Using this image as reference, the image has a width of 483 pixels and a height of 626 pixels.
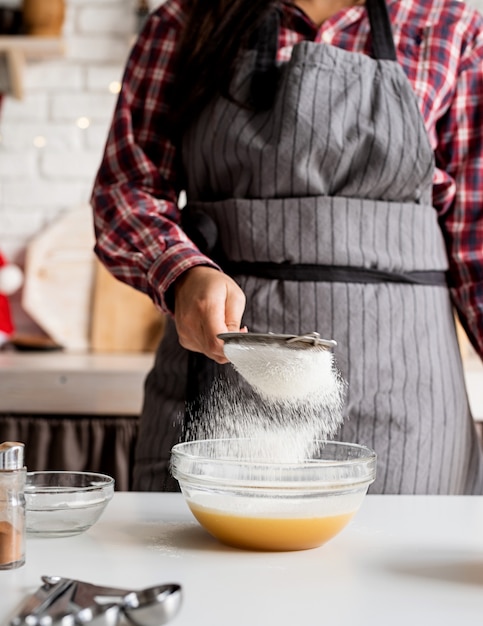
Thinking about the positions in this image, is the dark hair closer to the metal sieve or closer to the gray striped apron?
the gray striped apron

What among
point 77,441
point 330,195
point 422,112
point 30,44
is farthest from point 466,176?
point 30,44

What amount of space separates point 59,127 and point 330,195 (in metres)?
1.47

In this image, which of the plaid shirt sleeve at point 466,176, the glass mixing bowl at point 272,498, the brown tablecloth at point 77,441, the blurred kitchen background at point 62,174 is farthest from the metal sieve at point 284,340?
the blurred kitchen background at point 62,174

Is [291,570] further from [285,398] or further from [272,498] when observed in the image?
[285,398]

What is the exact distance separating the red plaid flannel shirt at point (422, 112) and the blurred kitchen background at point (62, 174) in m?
1.01

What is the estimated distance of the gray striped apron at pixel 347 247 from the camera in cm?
121

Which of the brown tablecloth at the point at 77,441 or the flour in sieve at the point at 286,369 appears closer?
the flour in sieve at the point at 286,369

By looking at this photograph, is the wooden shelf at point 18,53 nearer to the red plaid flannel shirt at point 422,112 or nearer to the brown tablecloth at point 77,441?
the brown tablecloth at point 77,441

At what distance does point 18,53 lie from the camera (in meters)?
2.41

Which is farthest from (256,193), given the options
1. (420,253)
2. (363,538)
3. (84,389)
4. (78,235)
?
(78,235)

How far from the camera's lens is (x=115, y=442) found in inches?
76.2

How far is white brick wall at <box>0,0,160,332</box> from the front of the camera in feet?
8.26

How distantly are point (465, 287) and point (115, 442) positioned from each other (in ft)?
2.99

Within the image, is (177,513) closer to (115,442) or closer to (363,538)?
(363,538)
